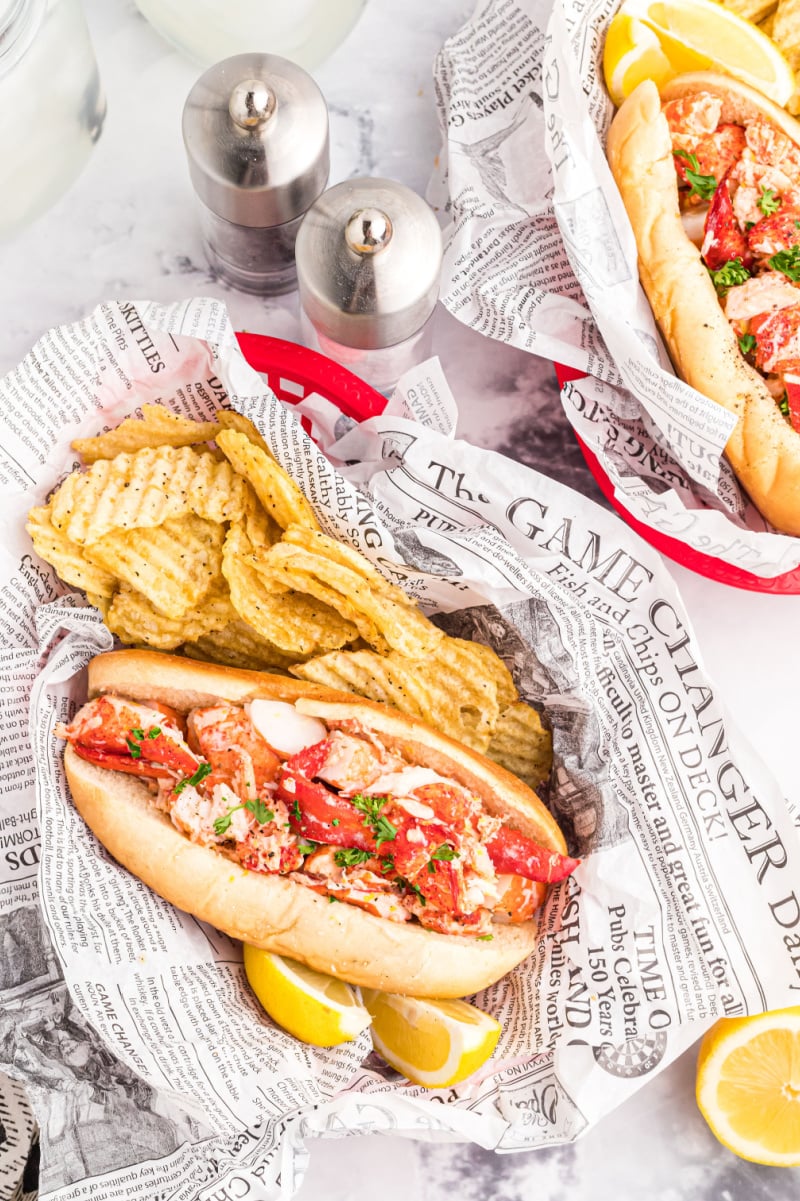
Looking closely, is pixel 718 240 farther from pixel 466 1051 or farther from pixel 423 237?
pixel 466 1051

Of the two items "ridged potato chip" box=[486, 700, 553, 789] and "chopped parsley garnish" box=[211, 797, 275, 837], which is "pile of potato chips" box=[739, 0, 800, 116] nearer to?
"ridged potato chip" box=[486, 700, 553, 789]

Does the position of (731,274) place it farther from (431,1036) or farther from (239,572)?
(431,1036)

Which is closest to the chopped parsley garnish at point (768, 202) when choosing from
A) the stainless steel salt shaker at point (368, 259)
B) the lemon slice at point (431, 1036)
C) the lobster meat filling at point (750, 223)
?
the lobster meat filling at point (750, 223)

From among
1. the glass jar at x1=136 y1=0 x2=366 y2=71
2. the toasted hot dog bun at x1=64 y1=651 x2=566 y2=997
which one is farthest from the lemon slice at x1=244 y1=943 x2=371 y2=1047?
the glass jar at x1=136 y1=0 x2=366 y2=71

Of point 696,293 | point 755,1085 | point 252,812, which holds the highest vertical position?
point 696,293

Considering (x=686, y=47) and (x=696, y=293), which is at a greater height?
(x=686, y=47)

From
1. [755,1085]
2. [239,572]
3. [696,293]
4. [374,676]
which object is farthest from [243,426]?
[755,1085]
